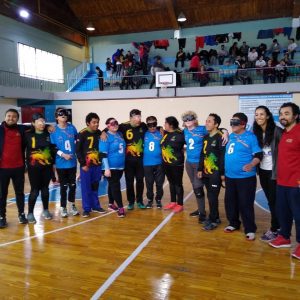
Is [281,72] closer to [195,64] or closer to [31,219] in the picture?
[195,64]

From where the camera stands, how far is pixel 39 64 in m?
18.7

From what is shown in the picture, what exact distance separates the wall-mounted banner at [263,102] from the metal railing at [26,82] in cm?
1101

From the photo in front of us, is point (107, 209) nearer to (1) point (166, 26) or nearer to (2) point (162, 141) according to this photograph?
(2) point (162, 141)

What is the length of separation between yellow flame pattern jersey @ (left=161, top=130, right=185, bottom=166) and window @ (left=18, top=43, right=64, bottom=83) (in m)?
14.7

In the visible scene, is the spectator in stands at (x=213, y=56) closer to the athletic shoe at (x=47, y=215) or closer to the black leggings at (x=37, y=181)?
the black leggings at (x=37, y=181)

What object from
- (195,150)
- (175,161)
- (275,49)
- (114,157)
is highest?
(275,49)

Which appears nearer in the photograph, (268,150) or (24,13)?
(268,150)

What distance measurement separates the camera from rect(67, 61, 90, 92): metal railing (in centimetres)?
1941

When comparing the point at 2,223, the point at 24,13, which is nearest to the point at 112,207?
the point at 2,223

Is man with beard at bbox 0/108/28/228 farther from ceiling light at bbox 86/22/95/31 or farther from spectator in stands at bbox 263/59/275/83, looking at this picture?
ceiling light at bbox 86/22/95/31

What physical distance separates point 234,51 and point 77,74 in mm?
10287

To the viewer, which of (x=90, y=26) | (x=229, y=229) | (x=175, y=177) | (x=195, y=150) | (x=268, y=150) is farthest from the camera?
(x=90, y=26)

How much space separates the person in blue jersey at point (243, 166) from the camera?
3826mm

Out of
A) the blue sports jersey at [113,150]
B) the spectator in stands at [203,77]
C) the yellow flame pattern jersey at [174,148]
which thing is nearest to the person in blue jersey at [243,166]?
the yellow flame pattern jersey at [174,148]
